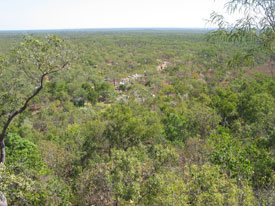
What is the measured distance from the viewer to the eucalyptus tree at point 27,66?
8440mm

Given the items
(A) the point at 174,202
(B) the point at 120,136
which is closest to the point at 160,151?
(A) the point at 174,202

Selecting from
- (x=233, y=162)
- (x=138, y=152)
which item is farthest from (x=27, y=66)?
(x=233, y=162)

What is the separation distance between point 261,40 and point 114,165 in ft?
25.8

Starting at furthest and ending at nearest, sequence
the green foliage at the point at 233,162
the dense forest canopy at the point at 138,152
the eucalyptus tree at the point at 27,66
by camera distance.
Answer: the green foliage at the point at 233,162 → the eucalyptus tree at the point at 27,66 → the dense forest canopy at the point at 138,152

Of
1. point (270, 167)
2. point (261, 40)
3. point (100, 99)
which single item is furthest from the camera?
point (100, 99)

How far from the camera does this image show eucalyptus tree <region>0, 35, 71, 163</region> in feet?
27.7

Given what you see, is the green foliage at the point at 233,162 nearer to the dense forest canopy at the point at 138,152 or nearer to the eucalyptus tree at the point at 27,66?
the dense forest canopy at the point at 138,152

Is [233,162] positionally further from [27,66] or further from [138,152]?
[27,66]

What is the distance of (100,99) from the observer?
144 ft

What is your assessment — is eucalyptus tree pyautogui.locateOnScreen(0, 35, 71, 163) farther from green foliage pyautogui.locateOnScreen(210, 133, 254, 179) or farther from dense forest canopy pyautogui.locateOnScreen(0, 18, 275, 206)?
green foliage pyautogui.locateOnScreen(210, 133, 254, 179)

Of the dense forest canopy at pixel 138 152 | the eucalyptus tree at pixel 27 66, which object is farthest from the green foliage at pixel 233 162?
the eucalyptus tree at pixel 27 66

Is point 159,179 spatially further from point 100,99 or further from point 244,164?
point 100,99

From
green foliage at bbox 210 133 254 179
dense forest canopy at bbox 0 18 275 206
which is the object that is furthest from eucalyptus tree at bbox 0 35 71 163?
green foliage at bbox 210 133 254 179

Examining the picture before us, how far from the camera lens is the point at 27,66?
902cm
